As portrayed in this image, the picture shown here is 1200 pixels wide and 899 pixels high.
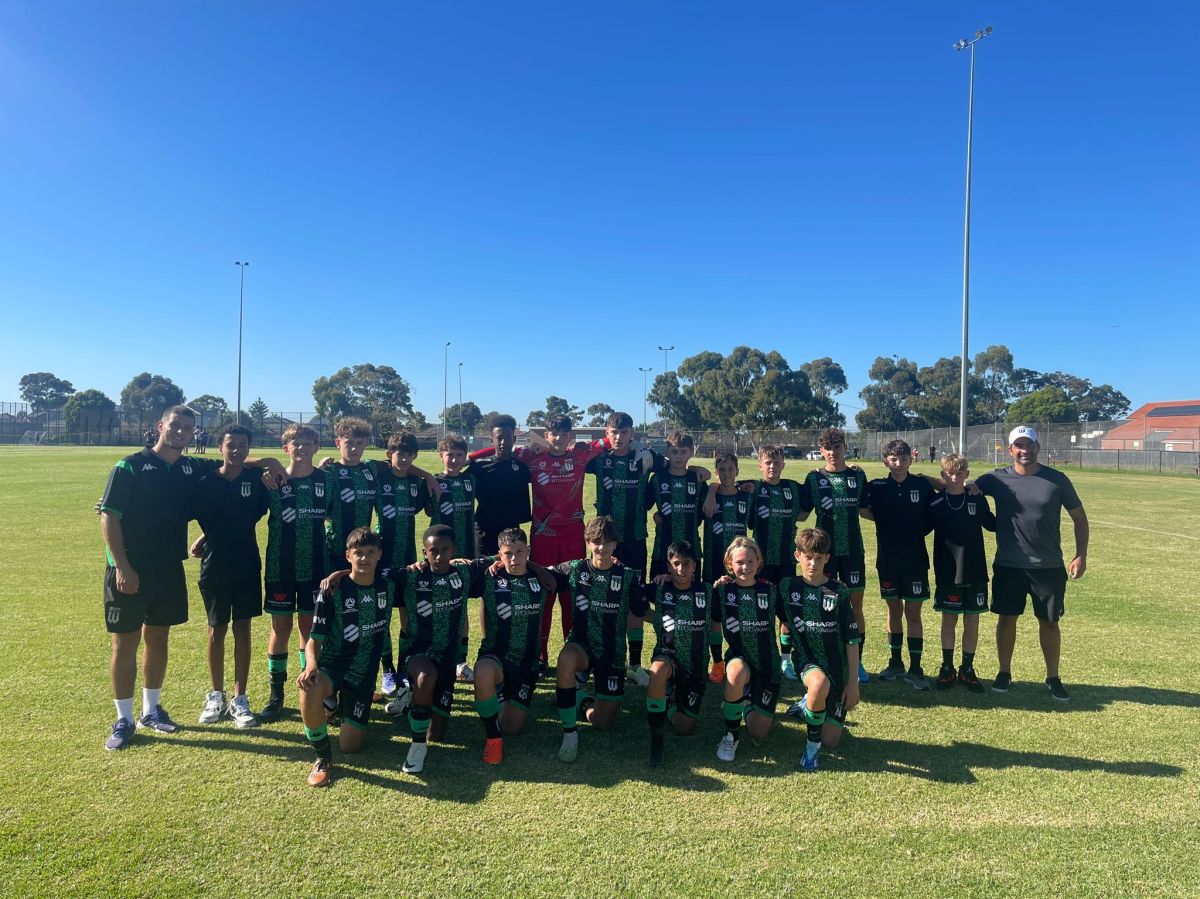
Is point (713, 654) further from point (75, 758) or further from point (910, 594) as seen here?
point (75, 758)

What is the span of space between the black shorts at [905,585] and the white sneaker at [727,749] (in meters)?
2.01

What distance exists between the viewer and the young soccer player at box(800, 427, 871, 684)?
5324 mm

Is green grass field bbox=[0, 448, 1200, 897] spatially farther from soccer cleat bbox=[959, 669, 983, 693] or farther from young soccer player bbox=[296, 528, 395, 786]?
young soccer player bbox=[296, 528, 395, 786]

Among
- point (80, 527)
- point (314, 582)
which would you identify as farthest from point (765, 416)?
point (314, 582)

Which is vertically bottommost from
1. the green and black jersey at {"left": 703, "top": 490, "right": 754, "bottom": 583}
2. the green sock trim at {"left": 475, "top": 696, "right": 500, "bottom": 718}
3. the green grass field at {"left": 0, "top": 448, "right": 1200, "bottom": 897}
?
the green grass field at {"left": 0, "top": 448, "right": 1200, "bottom": 897}

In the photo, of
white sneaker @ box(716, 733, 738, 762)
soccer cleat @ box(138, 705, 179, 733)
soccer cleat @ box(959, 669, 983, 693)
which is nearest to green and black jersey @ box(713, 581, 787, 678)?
white sneaker @ box(716, 733, 738, 762)

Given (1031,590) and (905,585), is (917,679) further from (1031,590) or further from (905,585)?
(1031,590)

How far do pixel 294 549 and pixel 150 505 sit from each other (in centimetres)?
94

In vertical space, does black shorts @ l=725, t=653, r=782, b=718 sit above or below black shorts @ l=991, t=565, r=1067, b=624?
below

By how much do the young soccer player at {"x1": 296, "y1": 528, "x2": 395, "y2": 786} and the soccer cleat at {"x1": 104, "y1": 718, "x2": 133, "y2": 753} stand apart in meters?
1.11

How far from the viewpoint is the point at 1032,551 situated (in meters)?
5.08

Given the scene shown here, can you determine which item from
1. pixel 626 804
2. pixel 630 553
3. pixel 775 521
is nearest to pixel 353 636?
pixel 626 804

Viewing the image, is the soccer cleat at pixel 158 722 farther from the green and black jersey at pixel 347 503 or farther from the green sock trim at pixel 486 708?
the green sock trim at pixel 486 708

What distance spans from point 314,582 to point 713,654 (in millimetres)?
3043
